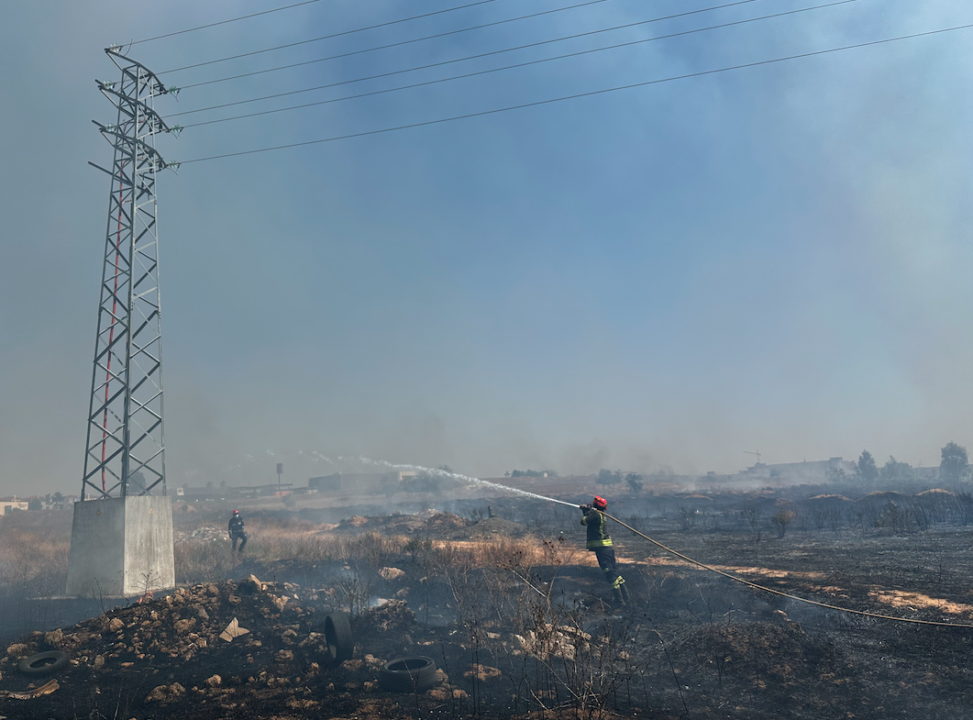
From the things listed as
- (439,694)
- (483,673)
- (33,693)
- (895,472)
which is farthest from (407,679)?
(895,472)

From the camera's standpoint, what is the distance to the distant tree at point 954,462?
174ft

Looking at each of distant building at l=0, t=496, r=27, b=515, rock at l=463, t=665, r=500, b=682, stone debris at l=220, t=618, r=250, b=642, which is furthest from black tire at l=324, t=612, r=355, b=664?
distant building at l=0, t=496, r=27, b=515

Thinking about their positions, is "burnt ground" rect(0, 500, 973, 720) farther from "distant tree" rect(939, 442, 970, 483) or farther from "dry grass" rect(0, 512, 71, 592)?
"distant tree" rect(939, 442, 970, 483)

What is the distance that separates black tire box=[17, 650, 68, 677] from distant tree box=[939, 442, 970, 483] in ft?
225

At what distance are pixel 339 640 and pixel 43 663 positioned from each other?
4681mm

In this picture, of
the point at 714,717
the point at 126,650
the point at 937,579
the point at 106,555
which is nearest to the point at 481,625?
the point at 714,717

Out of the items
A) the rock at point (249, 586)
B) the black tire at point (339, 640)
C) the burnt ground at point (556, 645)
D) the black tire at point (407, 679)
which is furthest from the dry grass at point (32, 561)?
the black tire at point (407, 679)

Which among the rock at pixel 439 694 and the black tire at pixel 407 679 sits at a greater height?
the black tire at pixel 407 679

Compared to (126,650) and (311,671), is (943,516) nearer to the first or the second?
(311,671)

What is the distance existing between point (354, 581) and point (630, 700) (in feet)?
28.5

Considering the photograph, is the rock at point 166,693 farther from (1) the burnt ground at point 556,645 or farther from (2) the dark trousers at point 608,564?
(2) the dark trousers at point 608,564

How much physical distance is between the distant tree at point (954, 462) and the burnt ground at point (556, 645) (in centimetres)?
5250

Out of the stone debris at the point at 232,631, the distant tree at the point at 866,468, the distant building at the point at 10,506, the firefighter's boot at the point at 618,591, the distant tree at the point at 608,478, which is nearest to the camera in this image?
the stone debris at the point at 232,631

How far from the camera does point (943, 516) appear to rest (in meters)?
20.6
